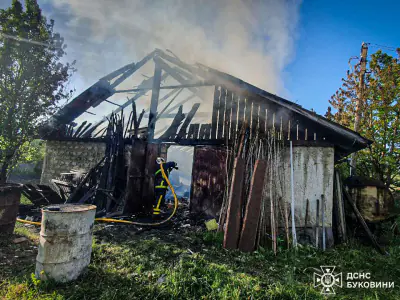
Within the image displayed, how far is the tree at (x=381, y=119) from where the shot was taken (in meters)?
9.85

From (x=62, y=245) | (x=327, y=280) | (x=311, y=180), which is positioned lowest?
(x=327, y=280)

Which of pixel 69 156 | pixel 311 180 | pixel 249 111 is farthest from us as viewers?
pixel 69 156

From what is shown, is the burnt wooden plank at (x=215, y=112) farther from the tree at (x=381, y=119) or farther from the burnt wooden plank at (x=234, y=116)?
the tree at (x=381, y=119)

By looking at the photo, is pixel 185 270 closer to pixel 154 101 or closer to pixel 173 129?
pixel 173 129

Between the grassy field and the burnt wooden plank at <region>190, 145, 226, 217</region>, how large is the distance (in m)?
1.92

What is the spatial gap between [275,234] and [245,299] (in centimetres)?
255

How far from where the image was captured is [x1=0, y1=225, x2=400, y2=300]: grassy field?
2980mm

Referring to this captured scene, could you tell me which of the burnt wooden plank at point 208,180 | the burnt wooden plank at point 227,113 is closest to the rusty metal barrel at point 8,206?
the burnt wooden plank at point 208,180

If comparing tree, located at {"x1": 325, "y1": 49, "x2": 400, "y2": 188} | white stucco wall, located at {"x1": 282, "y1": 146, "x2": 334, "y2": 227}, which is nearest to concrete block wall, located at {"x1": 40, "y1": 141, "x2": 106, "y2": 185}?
white stucco wall, located at {"x1": 282, "y1": 146, "x2": 334, "y2": 227}

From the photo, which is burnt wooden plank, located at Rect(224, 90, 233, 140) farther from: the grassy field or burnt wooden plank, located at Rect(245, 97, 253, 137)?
the grassy field

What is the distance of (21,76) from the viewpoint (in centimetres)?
794

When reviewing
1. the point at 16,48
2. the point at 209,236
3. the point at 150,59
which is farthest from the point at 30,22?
the point at 209,236

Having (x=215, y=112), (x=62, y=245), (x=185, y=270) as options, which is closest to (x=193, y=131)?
(x=215, y=112)

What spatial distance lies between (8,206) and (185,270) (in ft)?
15.6
